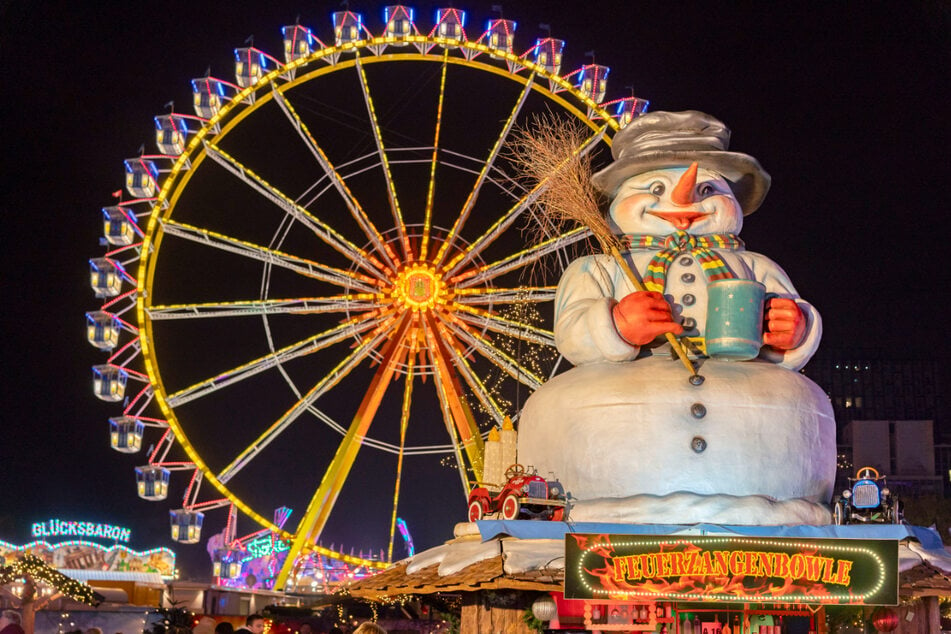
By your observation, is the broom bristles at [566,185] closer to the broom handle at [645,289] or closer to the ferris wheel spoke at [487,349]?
the broom handle at [645,289]

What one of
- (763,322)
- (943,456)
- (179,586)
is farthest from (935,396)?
(763,322)

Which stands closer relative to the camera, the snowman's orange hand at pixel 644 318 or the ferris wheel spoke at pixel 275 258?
the snowman's orange hand at pixel 644 318

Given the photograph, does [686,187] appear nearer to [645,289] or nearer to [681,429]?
[645,289]

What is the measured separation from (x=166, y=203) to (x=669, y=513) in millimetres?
10594

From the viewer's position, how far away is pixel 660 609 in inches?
304

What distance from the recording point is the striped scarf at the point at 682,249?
8.45m

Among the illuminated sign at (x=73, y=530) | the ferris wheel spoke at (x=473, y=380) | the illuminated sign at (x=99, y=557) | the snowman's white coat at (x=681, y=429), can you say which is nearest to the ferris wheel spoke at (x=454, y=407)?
the ferris wheel spoke at (x=473, y=380)

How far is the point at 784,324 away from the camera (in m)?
8.24

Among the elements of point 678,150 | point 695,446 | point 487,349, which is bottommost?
point 695,446

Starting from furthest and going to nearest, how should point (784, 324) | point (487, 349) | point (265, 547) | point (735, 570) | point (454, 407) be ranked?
point (265, 547) < point (487, 349) < point (454, 407) < point (784, 324) < point (735, 570)

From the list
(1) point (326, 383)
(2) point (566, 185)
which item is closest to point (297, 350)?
(1) point (326, 383)

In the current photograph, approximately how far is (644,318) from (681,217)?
1.23 meters

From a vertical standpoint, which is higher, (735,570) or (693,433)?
(693,433)

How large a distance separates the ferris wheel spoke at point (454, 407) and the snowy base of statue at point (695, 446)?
25.5 ft
